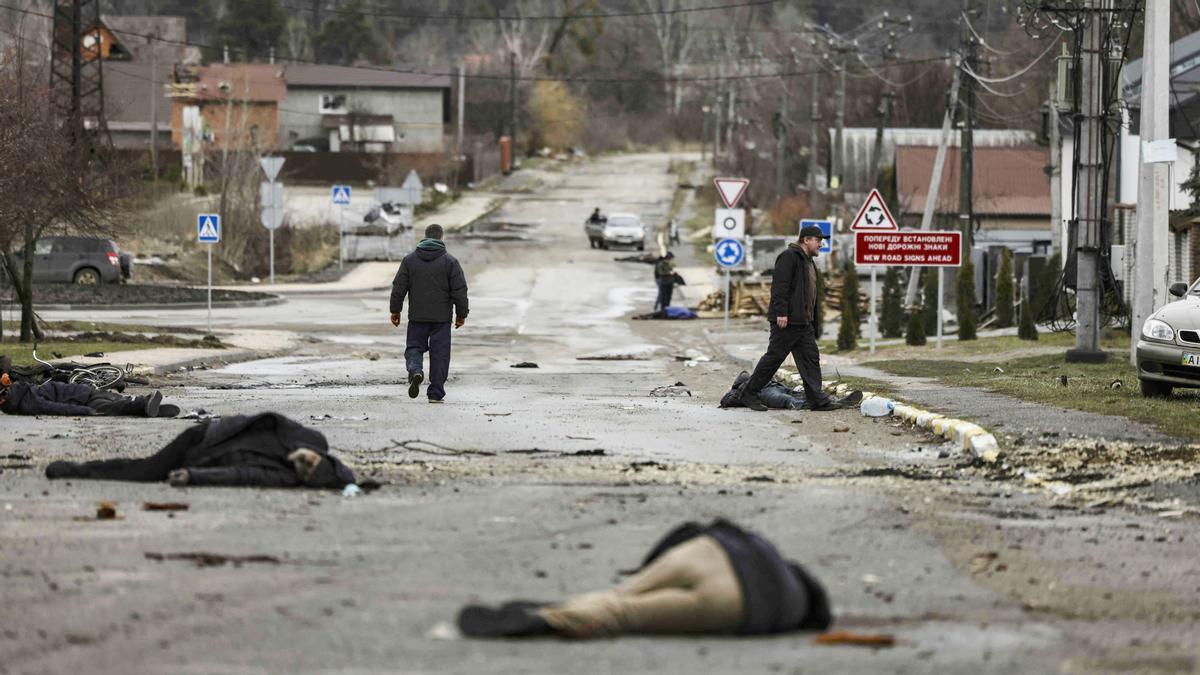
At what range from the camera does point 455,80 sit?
405 ft

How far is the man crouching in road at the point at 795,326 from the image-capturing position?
17953 mm

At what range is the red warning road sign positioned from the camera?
28.6 m

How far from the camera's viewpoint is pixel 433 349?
1928cm

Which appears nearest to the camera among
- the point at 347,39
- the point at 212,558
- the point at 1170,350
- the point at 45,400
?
the point at 212,558

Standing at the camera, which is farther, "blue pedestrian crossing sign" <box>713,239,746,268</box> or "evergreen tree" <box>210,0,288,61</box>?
"evergreen tree" <box>210,0,288,61</box>

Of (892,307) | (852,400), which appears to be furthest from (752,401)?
(892,307)

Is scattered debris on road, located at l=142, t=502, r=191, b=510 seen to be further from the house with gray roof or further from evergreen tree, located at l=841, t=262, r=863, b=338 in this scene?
the house with gray roof

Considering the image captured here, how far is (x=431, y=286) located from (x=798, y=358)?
13.6ft

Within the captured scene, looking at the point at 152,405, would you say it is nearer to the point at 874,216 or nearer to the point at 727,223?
the point at 874,216

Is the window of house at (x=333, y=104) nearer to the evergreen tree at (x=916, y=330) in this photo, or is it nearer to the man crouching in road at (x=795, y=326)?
the evergreen tree at (x=916, y=330)

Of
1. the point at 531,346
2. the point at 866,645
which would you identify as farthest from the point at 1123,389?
the point at 531,346

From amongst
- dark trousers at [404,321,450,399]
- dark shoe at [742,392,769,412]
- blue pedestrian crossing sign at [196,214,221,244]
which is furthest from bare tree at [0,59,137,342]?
dark shoe at [742,392,769,412]

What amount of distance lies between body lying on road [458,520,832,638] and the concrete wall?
105859mm

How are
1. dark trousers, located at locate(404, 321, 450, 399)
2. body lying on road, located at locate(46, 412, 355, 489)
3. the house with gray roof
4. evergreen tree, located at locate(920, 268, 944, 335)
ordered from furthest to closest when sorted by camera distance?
the house with gray roof, evergreen tree, located at locate(920, 268, 944, 335), dark trousers, located at locate(404, 321, 450, 399), body lying on road, located at locate(46, 412, 355, 489)
